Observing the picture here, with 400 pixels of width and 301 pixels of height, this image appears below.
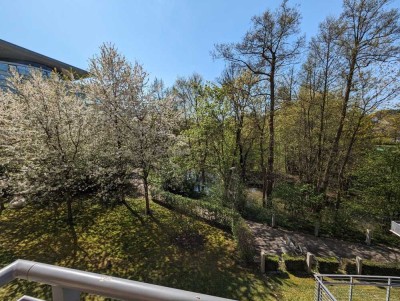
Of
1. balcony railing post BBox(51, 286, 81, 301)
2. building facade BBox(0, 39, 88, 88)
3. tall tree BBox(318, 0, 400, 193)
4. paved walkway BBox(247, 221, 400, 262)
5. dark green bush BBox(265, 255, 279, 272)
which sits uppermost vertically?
building facade BBox(0, 39, 88, 88)

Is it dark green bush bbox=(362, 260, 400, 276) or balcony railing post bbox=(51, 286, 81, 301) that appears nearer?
balcony railing post bbox=(51, 286, 81, 301)

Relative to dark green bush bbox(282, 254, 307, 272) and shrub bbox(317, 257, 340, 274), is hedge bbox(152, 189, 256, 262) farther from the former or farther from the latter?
shrub bbox(317, 257, 340, 274)

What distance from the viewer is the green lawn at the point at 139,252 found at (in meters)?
7.52

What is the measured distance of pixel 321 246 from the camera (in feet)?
36.8

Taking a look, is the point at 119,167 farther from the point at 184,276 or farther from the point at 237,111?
the point at 237,111

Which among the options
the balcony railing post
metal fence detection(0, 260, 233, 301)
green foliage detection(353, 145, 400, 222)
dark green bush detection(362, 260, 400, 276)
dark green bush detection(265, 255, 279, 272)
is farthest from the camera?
green foliage detection(353, 145, 400, 222)

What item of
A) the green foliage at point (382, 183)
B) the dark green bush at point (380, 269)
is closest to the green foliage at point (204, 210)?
the dark green bush at point (380, 269)

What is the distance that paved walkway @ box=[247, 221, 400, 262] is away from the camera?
34.6 ft

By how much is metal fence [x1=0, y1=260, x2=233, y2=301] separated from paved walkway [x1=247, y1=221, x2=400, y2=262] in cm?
1037

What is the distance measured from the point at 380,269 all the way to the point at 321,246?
2515 millimetres

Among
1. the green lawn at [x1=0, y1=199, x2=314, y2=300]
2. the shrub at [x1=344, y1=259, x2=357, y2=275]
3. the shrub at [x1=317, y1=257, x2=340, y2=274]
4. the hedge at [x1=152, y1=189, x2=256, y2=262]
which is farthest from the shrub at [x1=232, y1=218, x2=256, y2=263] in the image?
the shrub at [x1=344, y1=259, x2=357, y2=275]

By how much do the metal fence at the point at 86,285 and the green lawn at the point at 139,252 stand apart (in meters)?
6.75

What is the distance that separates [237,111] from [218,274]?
10745mm

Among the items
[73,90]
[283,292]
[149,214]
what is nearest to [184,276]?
[283,292]
